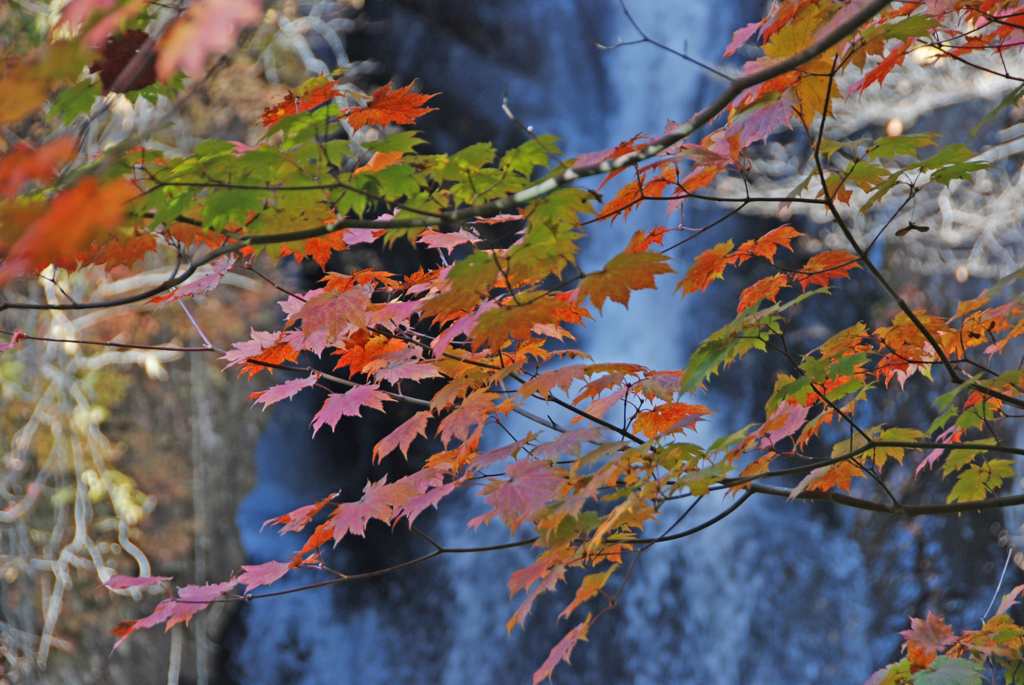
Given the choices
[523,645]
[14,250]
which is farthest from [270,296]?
[14,250]

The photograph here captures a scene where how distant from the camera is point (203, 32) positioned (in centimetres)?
59

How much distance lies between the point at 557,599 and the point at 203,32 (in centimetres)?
510

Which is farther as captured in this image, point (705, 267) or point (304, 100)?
point (705, 267)

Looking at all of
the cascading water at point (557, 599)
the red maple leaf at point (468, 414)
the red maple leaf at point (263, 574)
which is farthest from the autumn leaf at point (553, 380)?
the cascading water at point (557, 599)

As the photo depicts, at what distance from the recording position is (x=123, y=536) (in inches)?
178

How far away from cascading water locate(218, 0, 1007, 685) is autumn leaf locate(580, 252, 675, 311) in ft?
14.3

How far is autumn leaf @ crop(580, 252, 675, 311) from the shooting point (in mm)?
1084

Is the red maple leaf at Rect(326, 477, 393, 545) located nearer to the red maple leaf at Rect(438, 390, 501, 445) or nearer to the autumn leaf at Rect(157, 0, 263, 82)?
the red maple leaf at Rect(438, 390, 501, 445)

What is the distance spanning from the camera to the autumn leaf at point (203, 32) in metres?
0.58

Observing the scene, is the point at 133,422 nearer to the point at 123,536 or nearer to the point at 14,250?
the point at 123,536

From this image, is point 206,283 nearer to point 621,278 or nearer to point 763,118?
point 621,278

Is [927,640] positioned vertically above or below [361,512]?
above

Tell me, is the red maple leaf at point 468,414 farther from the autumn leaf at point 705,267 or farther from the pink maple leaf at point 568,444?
the autumn leaf at point 705,267

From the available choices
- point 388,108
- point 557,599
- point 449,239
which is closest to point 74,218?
point 388,108
